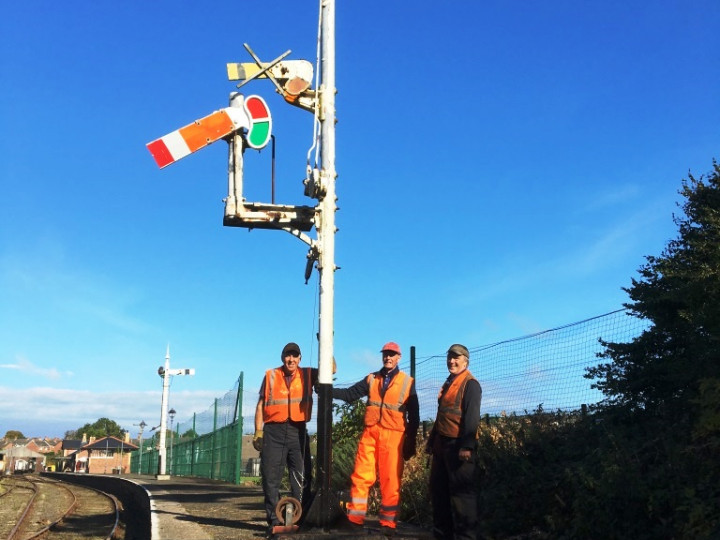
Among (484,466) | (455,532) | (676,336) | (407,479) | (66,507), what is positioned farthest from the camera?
(66,507)

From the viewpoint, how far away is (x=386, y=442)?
6117 mm

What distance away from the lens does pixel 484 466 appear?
6.84 metres

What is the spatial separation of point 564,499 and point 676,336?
8.67ft

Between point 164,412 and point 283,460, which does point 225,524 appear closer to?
point 283,460

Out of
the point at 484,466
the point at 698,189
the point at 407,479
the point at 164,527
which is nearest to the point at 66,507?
the point at 164,527

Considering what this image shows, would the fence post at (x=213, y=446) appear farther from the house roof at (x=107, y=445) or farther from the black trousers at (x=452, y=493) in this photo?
the house roof at (x=107, y=445)

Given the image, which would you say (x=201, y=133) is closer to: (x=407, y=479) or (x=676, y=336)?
(x=407, y=479)

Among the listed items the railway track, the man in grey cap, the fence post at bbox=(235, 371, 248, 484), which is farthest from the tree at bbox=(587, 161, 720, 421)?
the fence post at bbox=(235, 371, 248, 484)

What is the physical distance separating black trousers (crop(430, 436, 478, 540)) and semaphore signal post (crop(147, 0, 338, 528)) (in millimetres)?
933

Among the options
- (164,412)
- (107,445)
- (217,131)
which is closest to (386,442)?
(217,131)

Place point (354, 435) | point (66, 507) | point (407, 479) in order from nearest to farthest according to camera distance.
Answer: point (407, 479) < point (354, 435) < point (66, 507)

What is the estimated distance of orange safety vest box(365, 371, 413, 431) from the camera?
614 cm

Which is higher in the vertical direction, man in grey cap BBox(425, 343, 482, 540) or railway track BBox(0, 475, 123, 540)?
man in grey cap BBox(425, 343, 482, 540)

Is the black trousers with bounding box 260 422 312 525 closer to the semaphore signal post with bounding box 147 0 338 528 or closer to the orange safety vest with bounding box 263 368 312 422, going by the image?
the orange safety vest with bounding box 263 368 312 422
